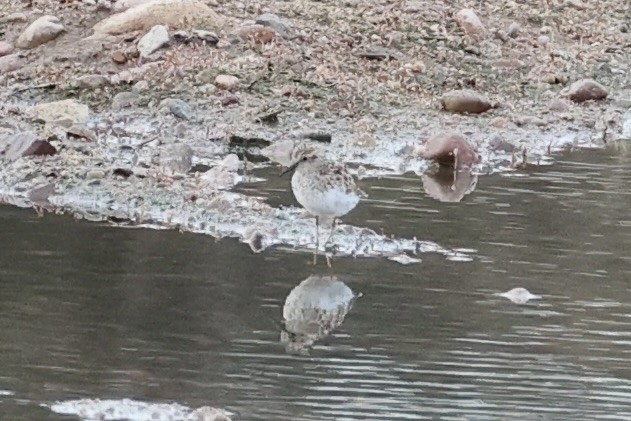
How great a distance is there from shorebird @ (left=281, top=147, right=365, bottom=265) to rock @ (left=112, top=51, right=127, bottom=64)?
6045 mm

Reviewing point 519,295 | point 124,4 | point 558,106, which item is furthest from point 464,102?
point 519,295

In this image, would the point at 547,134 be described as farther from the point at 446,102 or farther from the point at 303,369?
the point at 303,369

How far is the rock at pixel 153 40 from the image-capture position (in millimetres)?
14930

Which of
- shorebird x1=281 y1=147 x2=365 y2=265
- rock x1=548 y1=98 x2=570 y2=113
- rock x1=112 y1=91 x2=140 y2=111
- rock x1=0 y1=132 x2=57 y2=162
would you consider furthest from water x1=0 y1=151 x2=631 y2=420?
rock x1=548 y1=98 x2=570 y2=113

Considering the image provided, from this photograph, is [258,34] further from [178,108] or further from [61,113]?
[61,113]

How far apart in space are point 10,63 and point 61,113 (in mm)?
1966

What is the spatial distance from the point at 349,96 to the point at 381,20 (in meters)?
2.02

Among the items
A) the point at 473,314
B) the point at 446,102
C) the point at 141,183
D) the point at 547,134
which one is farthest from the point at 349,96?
the point at 473,314

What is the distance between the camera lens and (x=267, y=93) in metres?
14.3

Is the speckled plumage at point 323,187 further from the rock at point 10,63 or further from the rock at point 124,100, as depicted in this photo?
the rock at point 10,63

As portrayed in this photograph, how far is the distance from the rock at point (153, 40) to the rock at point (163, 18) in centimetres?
23

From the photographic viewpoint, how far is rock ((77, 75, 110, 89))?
14.4 metres

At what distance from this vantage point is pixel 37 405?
6051 millimetres

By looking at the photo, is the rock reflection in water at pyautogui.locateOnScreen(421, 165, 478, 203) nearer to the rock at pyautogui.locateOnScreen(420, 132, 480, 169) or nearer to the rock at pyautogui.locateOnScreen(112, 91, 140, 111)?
the rock at pyautogui.locateOnScreen(420, 132, 480, 169)
